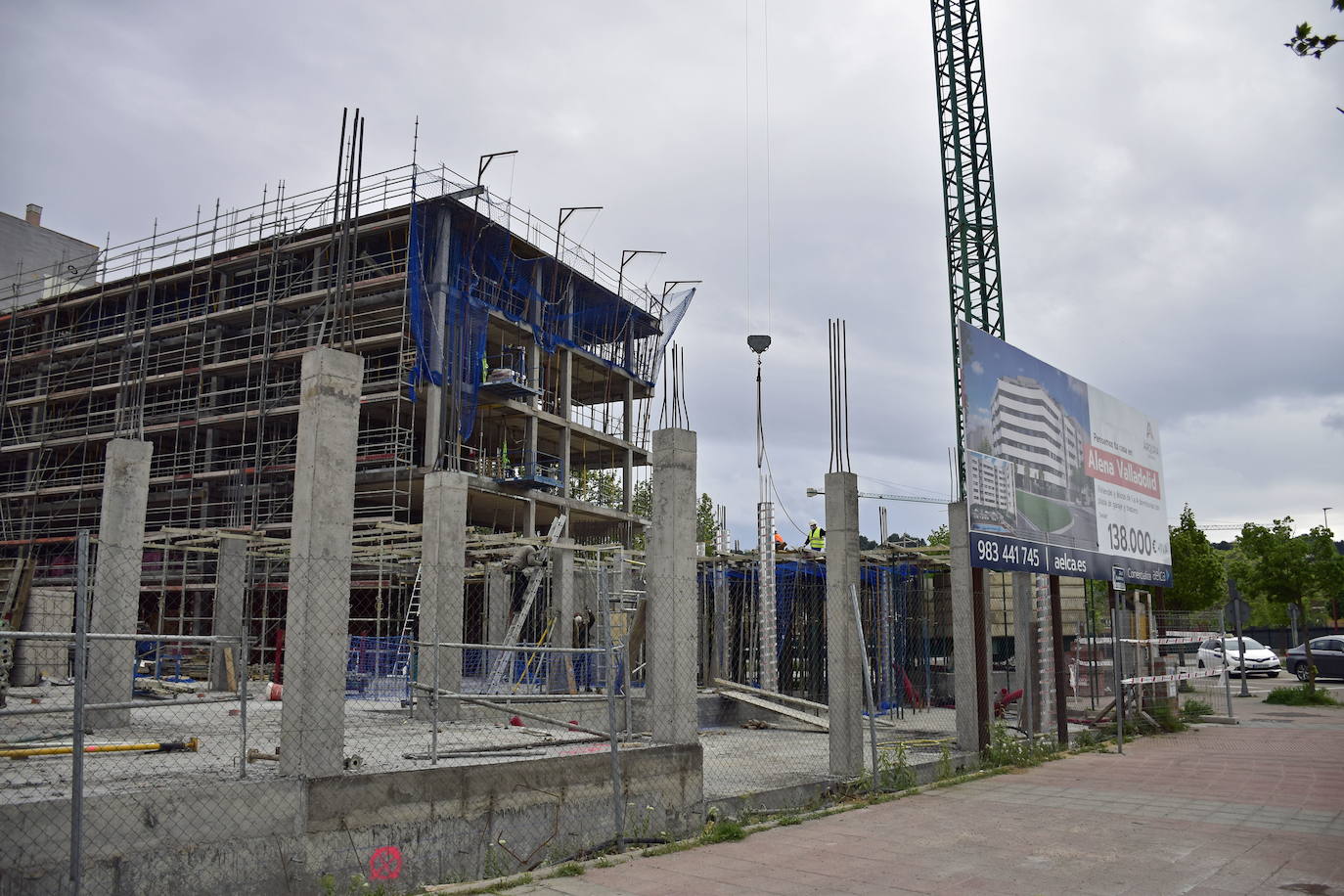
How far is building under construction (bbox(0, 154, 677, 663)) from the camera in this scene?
34.8m

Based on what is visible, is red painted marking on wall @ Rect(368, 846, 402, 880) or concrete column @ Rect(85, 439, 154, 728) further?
concrete column @ Rect(85, 439, 154, 728)

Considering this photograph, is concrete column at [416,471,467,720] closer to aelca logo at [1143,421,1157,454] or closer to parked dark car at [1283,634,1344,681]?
aelca logo at [1143,421,1157,454]

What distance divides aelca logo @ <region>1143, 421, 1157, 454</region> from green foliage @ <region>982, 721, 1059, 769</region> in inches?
322

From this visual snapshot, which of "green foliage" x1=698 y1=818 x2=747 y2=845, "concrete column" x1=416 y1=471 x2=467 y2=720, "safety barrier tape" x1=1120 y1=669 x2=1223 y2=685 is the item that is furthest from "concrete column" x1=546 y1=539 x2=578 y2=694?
"green foliage" x1=698 y1=818 x2=747 y2=845

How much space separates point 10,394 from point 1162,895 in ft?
164

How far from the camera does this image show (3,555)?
40812 millimetres

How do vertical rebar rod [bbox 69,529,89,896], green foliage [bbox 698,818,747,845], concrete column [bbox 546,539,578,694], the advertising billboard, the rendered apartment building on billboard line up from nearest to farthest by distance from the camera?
vertical rebar rod [bbox 69,529,89,896] < green foliage [bbox 698,818,747,845] < the advertising billboard < the rendered apartment building on billboard < concrete column [bbox 546,539,578,694]

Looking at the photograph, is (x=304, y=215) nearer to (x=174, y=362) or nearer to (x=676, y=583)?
(x=174, y=362)

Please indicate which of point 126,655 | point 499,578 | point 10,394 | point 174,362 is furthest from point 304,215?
point 126,655

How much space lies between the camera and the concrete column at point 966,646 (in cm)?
1237

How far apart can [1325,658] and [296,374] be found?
35.5 metres

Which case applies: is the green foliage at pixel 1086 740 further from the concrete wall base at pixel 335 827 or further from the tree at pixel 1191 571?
the tree at pixel 1191 571

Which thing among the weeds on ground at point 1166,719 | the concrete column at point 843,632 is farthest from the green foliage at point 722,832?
the weeds on ground at point 1166,719

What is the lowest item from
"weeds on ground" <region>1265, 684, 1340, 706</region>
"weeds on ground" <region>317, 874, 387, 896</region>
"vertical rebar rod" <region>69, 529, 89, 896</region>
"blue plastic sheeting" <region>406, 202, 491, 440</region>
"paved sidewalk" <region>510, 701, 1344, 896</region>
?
"weeds on ground" <region>1265, 684, 1340, 706</region>
